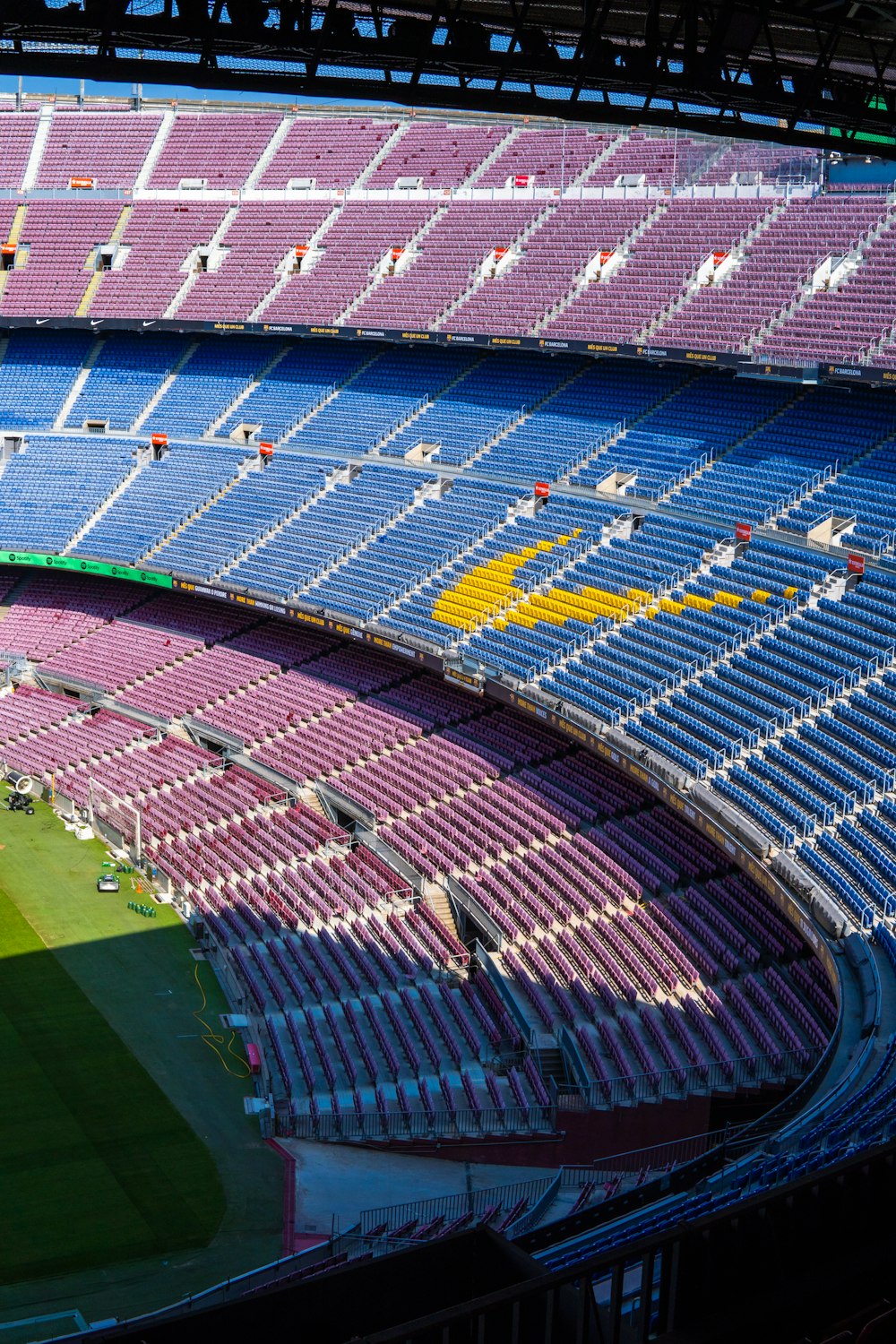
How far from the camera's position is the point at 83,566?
1938 inches

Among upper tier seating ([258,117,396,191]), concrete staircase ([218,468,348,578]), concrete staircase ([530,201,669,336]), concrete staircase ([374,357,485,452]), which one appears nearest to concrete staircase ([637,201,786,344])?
concrete staircase ([530,201,669,336])

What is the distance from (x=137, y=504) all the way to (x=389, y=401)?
9.78m

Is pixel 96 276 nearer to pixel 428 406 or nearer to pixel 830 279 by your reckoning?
pixel 428 406

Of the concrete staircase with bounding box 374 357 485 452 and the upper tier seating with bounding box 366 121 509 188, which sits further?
the upper tier seating with bounding box 366 121 509 188

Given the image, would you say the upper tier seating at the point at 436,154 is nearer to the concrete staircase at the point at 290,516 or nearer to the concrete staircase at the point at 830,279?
the concrete staircase at the point at 290,516

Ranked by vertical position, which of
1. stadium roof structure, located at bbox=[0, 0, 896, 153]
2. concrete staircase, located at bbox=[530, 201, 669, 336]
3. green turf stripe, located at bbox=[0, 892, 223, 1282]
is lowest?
green turf stripe, located at bbox=[0, 892, 223, 1282]

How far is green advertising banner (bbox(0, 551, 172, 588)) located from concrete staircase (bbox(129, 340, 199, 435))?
673 centimetres

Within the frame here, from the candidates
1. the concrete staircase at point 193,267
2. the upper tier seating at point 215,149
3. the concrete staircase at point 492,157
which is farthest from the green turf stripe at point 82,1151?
the upper tier seating at point 215,149

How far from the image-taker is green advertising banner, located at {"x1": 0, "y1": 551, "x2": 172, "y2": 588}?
155ft

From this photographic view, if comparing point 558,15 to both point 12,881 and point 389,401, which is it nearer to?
point 12,881

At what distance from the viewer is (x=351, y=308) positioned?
166 ft

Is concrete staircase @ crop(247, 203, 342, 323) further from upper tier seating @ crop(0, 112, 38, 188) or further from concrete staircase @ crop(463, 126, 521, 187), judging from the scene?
upper tier seating @ crop(0, 112, 38, 188)

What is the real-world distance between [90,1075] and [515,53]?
66.8 ft

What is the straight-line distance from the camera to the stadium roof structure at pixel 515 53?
12.9 m
